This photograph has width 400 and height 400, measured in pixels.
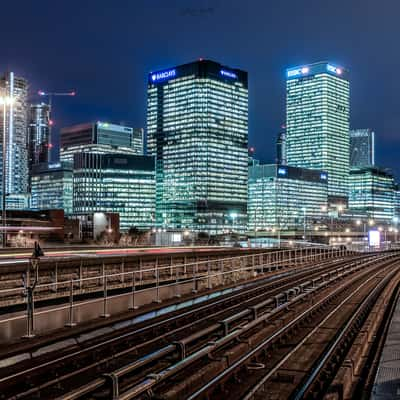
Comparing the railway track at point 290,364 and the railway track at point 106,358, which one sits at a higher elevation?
the railway track at point 106,358

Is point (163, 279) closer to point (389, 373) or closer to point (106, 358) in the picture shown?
point (106, 358)

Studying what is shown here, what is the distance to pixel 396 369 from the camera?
1128cm

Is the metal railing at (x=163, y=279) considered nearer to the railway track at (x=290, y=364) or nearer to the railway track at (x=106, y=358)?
the railway track at (x=106, y=358)

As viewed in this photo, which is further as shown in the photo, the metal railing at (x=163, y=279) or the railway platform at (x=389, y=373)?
the metal railing at (x=163, y=279)

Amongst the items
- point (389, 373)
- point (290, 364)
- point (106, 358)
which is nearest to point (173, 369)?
point (106, 358)

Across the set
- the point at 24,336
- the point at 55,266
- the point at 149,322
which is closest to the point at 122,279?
the point at 55,266

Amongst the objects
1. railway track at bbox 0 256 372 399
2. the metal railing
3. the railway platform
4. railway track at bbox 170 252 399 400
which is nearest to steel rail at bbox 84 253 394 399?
railway track at bbox 170 252 399 400

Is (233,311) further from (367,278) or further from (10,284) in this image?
(367,278)

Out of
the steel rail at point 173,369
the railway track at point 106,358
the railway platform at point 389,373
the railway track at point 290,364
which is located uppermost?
the steel rail at point 173,369

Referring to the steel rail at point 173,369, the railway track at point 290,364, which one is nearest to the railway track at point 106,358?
the steel rail at point 173,369

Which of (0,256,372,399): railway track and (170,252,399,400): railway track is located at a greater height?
(0,256,372,399): railway track

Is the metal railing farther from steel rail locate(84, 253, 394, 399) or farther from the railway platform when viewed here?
the railway platform

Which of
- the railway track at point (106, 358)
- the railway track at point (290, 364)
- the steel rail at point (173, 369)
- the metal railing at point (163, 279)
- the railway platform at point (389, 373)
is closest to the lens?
the steel rail at point (173, 369)

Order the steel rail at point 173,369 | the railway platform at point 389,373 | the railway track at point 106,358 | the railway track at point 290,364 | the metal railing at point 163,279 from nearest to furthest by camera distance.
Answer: the steel rail at point 173,369 < the railway platform at point 389,373 < the railway track at point 106,358 < the railway track at point 290,364 < the metal railing at point 163,279
